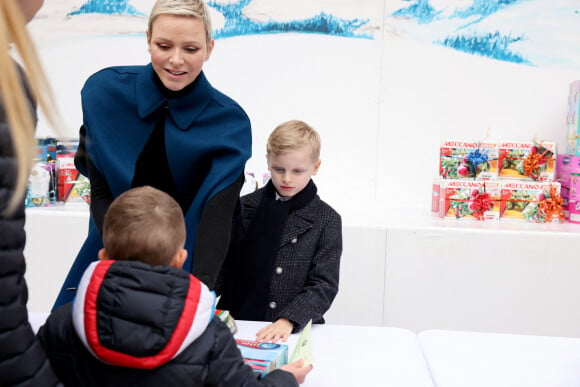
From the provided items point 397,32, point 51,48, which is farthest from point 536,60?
point 51,48

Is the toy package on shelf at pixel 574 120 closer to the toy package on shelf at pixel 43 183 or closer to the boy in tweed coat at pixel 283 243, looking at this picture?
the boy in tweed coat at pixel 283 243

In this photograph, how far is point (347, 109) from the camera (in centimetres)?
345

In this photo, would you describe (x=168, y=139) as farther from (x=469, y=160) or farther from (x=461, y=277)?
(x=469, y=160)

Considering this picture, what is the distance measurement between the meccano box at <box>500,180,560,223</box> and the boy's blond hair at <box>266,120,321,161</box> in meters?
Result: 1.45

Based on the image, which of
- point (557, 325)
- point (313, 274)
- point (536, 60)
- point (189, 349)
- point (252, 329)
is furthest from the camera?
point (536, 60)

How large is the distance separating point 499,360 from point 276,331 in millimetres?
571

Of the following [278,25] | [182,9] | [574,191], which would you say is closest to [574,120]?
[574,191]

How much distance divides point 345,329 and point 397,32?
7.18ft

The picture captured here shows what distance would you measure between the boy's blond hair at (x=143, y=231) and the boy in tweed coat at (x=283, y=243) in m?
0.86

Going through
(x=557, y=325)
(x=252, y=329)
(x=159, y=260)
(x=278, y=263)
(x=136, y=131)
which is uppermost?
(x=136, y=131)

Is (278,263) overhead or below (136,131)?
below

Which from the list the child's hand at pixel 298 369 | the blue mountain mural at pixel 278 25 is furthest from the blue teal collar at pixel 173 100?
the blue mountain mural at pixel 278 25

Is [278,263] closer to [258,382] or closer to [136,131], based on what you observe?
[136,131]

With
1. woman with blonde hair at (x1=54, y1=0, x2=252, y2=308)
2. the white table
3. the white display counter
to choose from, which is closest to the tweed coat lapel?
woman with blonde hair at (x1=54, y1=0, x2=252, y2=308)
